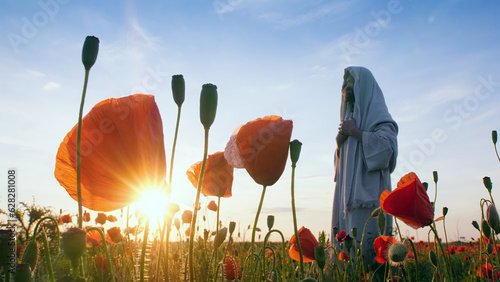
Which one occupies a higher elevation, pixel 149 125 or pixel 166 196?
pixel 149 125

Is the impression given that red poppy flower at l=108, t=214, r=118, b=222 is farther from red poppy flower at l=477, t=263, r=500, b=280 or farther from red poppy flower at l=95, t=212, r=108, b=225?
red poppy flower at l=477, t=263, r=500, b=280

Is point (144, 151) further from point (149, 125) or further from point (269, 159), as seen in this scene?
point (269, 159)

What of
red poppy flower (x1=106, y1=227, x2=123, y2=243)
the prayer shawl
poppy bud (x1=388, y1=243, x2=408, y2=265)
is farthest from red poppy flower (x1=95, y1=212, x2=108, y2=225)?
poppy bud (x1=388, y1=243, x2=408, y2=265)

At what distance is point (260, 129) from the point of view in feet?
2.73

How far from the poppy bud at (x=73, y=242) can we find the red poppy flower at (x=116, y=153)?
0.12 m

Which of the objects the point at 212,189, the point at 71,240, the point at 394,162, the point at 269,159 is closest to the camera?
the point at 71,240

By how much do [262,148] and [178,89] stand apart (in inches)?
9.3

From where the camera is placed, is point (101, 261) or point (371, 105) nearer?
point (101, 261)

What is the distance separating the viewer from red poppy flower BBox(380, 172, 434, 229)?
1.31 m

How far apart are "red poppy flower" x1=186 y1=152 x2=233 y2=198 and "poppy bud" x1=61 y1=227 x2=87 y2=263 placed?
0.54 metres

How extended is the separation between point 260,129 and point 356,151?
4.52 meters

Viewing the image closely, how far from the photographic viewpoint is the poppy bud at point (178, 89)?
0.64 metres

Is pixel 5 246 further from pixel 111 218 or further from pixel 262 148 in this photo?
pixel 111 218

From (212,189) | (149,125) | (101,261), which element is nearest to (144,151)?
(149,125)
